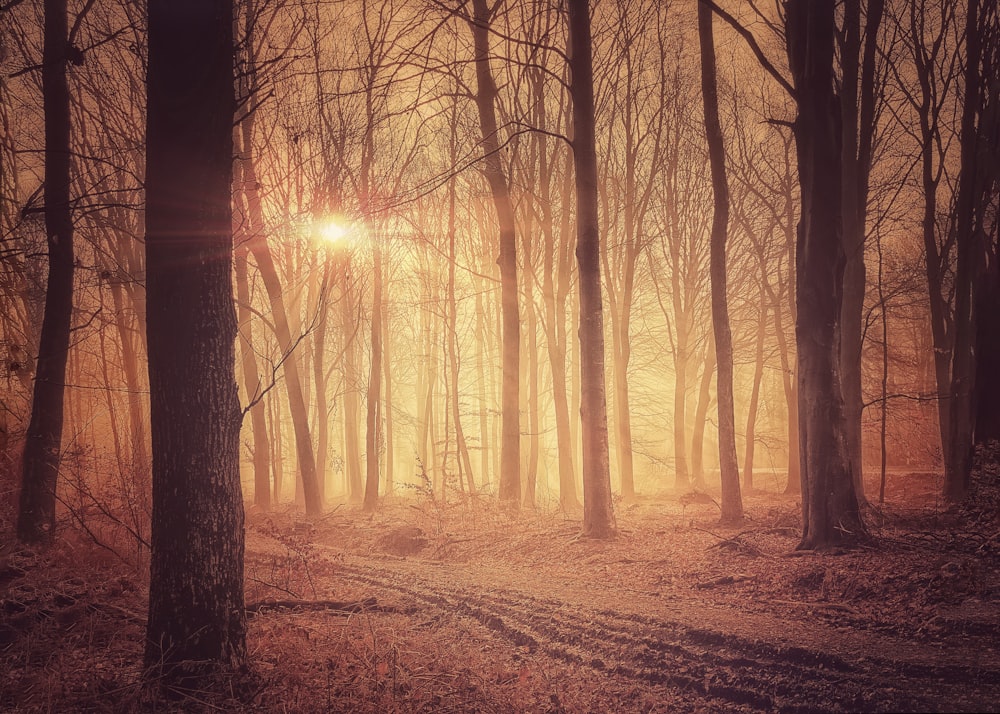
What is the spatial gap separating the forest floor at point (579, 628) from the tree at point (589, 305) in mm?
730

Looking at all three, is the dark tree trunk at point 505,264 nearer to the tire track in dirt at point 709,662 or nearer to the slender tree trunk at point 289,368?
the slender tree trunk at point 289,368

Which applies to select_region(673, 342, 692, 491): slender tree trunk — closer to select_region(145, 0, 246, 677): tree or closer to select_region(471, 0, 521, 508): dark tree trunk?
select_region(471, 0, 521, 508): dark tree trunk

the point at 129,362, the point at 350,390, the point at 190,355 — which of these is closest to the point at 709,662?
the point at 190,355

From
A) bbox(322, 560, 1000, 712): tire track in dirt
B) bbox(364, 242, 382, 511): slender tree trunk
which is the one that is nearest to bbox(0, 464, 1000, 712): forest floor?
bbox(322, 560, 1000, 712): tire track in dirt

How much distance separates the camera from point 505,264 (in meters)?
13.2

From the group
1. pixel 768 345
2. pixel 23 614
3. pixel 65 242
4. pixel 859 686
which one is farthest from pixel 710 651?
pixel 768 345

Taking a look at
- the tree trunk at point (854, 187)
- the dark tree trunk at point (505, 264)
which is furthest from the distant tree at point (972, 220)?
the dark tree trunk at point (505, 264)

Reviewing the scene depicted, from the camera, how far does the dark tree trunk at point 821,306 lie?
715cm

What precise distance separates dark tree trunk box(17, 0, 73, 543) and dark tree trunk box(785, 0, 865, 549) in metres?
10.3

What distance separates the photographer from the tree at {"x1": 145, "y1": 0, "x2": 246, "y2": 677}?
4.40 m

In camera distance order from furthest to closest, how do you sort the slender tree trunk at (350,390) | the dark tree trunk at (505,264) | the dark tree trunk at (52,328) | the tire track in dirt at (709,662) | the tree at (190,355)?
1. the slender tree trunk at (350,390)
2. the dark tree trunk at (505,264)
3. the dark tree trunk at (52,328)
4. the tree at (190,355)
5. the tire track in dirt at (709,662)

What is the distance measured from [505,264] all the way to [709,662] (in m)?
9.94

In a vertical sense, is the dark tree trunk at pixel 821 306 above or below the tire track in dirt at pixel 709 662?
above

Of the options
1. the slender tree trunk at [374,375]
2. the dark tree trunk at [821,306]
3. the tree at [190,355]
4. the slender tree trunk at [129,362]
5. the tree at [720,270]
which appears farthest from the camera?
the slender tree trunk at [374,375]
